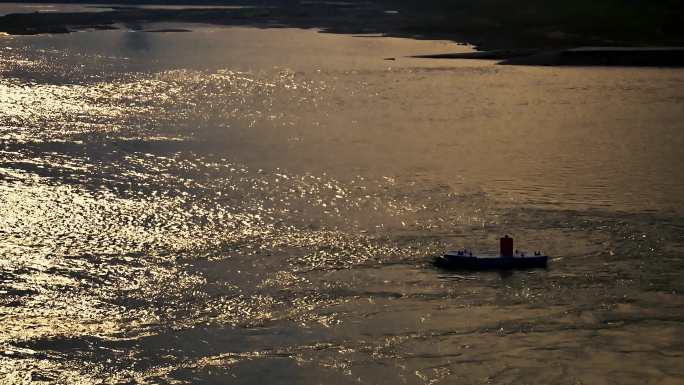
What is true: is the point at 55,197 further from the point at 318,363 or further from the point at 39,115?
the point at 39,115

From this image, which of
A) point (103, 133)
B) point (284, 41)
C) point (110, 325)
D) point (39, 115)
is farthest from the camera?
point (284, 41)

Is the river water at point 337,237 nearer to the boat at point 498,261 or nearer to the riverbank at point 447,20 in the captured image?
the boat at point 498,261

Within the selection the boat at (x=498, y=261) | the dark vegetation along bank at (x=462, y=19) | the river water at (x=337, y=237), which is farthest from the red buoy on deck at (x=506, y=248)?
the dark vegetation along bank at (x=462, y=19)

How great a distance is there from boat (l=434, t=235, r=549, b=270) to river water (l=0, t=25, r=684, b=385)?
Answer: 0.23 metres

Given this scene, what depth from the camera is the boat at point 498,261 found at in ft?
67.0

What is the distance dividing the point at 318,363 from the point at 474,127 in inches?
873

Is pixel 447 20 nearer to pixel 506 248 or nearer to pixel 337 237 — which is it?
pixel 337 237

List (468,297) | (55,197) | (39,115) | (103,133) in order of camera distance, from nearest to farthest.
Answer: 1. (468,297)
2. (55,197)
3. (103,133)
4. (39,115)

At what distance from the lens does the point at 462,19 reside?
87812mm

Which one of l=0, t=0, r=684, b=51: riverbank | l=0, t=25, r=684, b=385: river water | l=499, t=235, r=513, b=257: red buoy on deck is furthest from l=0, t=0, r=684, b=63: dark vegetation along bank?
l=499, t=235, r=513, b=257: red buoy on deck

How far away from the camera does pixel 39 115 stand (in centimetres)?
3950

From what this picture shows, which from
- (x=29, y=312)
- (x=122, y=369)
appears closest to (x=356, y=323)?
(x=122, y=369)

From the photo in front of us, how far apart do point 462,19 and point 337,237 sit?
6758cm

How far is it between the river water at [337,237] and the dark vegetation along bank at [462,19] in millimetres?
24298
